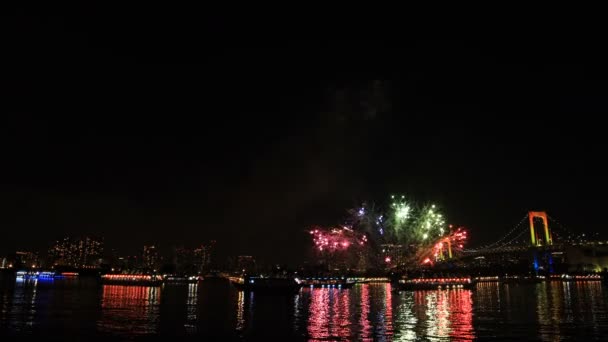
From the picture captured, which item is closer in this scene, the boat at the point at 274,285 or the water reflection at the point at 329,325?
the water reflection at the point at 329,325

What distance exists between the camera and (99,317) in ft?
89.7

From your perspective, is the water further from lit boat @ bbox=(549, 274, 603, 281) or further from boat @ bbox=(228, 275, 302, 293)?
lit boat @ bbox=(549, 274, 603, 281)

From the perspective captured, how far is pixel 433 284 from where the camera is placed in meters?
54.9

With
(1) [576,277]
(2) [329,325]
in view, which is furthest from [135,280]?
(1) [576,277]

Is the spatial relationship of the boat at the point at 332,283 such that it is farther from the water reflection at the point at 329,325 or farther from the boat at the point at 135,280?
the water reflection at the point at 329,325

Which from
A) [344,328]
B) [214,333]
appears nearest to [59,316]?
[214,333]

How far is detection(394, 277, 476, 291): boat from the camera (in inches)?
2063

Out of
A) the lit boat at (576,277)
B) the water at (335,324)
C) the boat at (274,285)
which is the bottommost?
the water at (335,324)

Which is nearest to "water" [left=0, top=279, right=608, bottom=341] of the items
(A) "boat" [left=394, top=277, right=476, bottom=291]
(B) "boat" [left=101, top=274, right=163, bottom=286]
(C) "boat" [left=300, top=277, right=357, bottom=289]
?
(A) "boat" [left=394, top=277, right=476, bottom=291]

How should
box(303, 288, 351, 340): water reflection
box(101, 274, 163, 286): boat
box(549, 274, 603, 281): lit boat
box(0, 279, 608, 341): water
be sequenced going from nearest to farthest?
box(0, 279, 608, 341): water → box(303, 288, 351, 340): water reflection → box(101, 274, 163, 286): boat → box(549, 274, 603, 281): lit boat

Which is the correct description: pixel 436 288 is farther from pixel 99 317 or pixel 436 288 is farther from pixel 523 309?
pixel 99 317

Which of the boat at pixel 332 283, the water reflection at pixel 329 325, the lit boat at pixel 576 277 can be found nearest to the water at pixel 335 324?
the water reflection at pixel 329 325

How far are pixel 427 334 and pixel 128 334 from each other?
1134 cm

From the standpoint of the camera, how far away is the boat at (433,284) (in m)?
52.4
